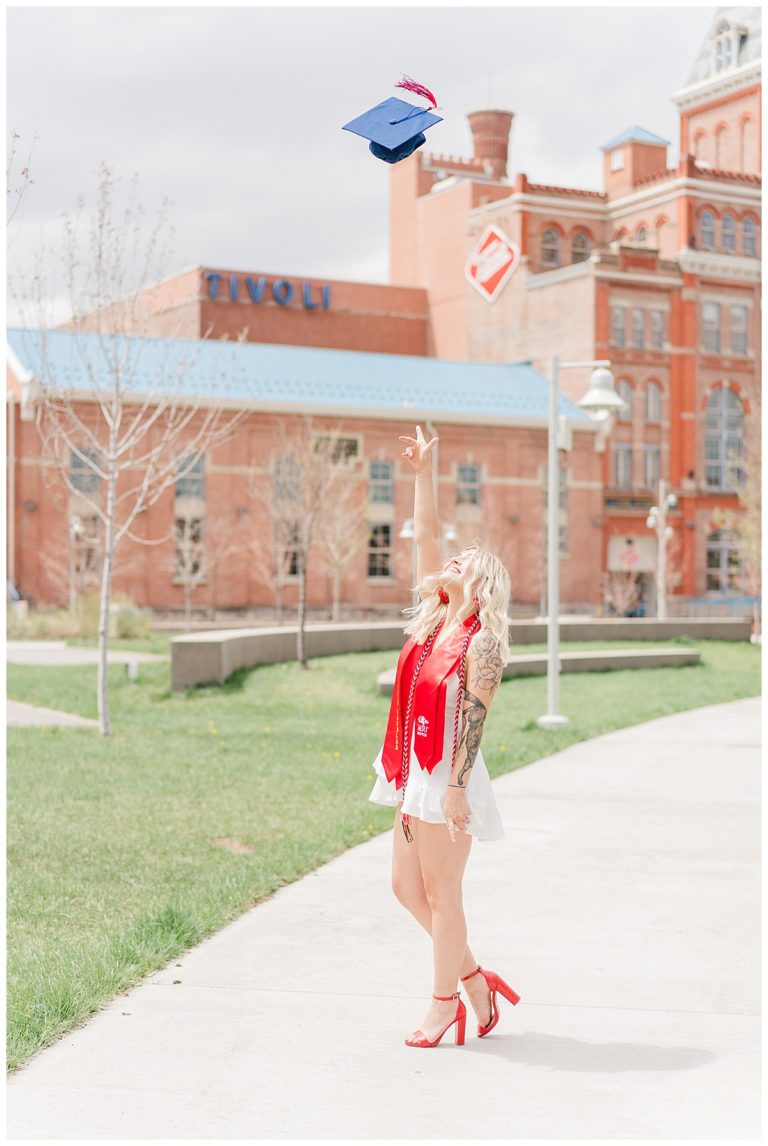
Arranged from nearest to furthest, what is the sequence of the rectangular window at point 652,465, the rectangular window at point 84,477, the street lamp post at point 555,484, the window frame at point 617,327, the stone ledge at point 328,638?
1. the street lamp post at point 555,484
2. the stone ledge at point 328,638
3. the rectangular window at point 84,477
4. the window frame at point 617,327
5. the rectangular window at point 652,465

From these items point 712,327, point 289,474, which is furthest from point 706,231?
point 289,474

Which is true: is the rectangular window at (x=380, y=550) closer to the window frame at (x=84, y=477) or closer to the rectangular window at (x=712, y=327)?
the window frame at (x=84, y=477)

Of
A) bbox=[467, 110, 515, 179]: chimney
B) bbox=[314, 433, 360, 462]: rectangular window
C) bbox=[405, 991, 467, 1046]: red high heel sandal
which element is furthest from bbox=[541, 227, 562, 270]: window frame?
bbox=[405, 991, 467, 1046]: red high heel sandal

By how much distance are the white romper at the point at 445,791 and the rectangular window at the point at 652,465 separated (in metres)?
57.9

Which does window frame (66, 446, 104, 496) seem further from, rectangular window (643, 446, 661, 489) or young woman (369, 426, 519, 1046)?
young woman (369, 426, 519, 1046)

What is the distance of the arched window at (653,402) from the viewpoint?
62875mm

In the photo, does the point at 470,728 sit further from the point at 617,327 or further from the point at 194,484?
the point at 617,327

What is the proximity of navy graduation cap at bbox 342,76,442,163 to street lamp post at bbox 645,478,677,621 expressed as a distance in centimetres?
4634

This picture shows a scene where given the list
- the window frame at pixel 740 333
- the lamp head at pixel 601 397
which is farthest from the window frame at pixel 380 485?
the lamp head at pixel 601 397

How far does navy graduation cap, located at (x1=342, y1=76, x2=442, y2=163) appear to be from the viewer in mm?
5652

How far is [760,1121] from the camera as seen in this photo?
4.64 m

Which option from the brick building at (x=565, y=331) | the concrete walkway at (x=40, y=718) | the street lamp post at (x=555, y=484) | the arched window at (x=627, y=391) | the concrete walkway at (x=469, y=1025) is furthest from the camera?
the arched window at (x=627, y=391)

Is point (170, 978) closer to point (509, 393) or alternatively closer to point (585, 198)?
point (509, 393)

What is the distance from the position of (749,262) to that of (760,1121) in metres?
63.6
